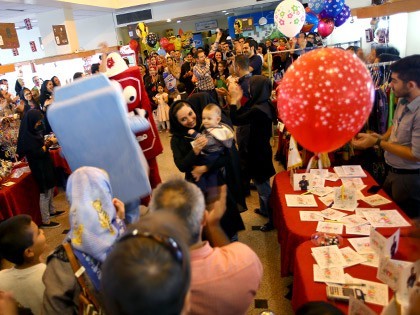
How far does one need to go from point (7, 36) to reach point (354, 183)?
18.9 ft

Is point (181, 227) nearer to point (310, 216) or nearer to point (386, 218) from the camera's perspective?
point (310, 216)

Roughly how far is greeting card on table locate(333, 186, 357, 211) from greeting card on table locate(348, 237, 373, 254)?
0.36 m

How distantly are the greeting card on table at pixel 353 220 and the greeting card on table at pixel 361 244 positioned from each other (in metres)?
0.15

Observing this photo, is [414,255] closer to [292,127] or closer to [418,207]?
[292,127]

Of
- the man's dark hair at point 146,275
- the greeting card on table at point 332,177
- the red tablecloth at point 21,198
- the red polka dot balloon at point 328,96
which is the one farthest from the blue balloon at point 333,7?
the man's dark hair at point 146,275

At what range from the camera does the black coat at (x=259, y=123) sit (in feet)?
9.86

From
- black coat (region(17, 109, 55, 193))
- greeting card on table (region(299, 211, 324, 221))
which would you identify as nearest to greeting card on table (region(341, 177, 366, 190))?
greeting card on table (region(299, 211, 324, 221))

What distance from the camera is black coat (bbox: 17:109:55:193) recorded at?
3822 millimetres

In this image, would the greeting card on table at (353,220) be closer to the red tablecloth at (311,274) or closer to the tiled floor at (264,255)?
the red tablecloth at (311,274)

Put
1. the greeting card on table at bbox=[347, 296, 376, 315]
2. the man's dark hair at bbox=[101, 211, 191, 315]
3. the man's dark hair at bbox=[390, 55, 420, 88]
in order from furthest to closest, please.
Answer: the man's dark hair at bbox=[390, 55, 420, 88]
the greeting card on table at bbox=[347, 296, 376, 315]
the man's dark hair at bbox=[101, 211, 191, 315]

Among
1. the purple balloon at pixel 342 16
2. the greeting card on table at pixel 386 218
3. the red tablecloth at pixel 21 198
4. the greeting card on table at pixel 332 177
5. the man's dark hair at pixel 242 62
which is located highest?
the purple balloon at pixel 342 16

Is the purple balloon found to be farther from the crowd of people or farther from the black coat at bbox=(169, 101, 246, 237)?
the black coat at bbox=(169, 101, 246, 237)

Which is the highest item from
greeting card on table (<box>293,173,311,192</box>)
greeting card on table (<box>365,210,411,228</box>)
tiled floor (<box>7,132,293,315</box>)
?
greeting card on table (<box>293,173,311,192</box>)

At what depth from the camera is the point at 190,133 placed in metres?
2.41
